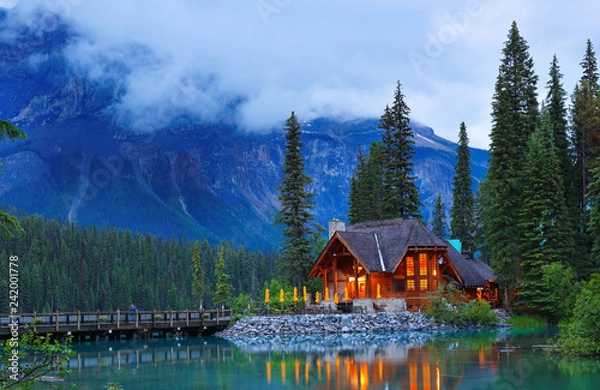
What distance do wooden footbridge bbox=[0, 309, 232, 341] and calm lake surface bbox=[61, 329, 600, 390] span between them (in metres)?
3.62

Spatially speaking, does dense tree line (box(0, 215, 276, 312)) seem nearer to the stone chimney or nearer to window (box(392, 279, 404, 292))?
the stone chimney

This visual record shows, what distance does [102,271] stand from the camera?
121 m

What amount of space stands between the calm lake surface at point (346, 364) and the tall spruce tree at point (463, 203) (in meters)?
30.8

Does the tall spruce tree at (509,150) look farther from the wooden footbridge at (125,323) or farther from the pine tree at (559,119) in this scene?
the wooden footbridge at (125,323)

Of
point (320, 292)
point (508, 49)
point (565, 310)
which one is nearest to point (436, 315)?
point (565, 310)

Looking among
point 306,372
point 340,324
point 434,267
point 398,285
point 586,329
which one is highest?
point 434,267

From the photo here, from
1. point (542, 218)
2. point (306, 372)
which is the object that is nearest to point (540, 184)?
point (542, 218)

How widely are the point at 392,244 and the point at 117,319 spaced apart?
20.0 meters

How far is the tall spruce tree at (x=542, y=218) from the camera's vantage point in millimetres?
48938

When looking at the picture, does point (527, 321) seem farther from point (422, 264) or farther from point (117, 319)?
point (117, 319)

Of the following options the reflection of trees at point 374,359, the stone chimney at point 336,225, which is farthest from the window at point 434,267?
the stone chimney at point 336,225

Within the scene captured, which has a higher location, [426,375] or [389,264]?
[389,264]

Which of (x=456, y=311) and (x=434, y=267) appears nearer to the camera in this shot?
(x=456, y=311)

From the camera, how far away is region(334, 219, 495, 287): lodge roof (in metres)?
52.8
